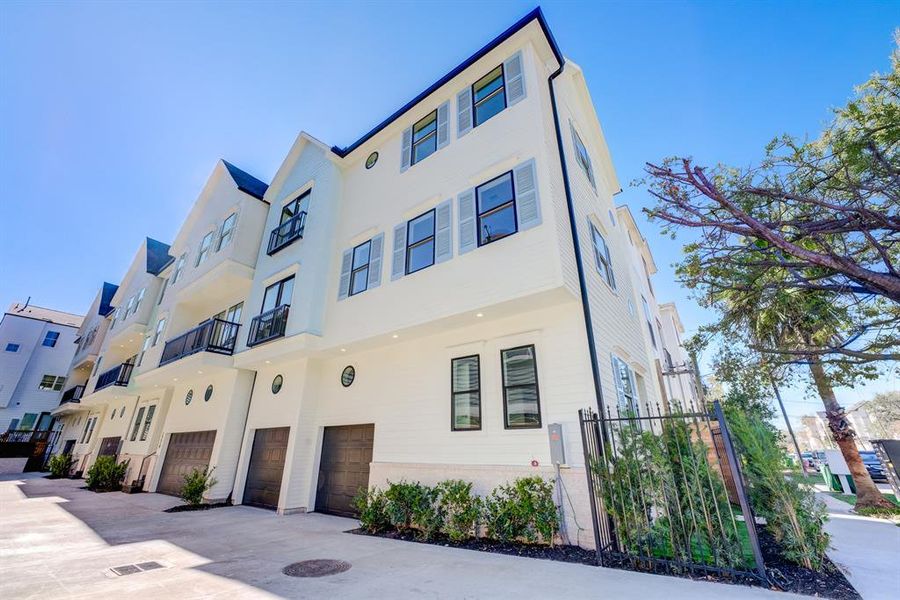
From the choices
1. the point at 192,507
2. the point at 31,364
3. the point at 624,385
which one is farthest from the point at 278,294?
the point at 31,364

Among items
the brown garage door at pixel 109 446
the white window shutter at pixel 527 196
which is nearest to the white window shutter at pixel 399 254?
the white window shutter at pixel 527 196

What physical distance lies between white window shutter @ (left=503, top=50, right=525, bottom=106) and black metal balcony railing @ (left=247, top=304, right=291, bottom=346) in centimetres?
904

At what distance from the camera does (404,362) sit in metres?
9.38

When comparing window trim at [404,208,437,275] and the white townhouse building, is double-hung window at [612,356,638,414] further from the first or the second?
window trim at [404,208,437,275]

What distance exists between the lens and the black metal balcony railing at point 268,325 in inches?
453

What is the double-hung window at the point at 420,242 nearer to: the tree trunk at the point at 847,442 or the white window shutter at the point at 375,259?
the white window shutter at the point at 375,259

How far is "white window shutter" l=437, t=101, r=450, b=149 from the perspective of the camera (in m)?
9.91

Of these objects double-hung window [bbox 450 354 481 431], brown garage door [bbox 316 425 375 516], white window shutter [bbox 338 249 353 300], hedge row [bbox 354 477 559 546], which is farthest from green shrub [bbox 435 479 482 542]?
white window shutter [bbox 338 249 353 300]

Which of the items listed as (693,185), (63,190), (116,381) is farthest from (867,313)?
(116,381)

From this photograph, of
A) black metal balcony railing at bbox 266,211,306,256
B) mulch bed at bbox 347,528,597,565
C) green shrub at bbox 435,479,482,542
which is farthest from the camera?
black metal balcony railing at bbox 266,211,306,256

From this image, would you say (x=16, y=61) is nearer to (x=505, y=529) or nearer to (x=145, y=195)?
(x=145, y=195)

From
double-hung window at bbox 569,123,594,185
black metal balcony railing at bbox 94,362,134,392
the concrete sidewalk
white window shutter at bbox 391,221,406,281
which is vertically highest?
double-hung window at bbox 569,123,594,185

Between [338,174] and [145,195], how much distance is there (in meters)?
9.48

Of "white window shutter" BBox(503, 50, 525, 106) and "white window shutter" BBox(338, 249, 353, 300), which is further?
"white window shutter" BBox(338, 249, 353, 300)
